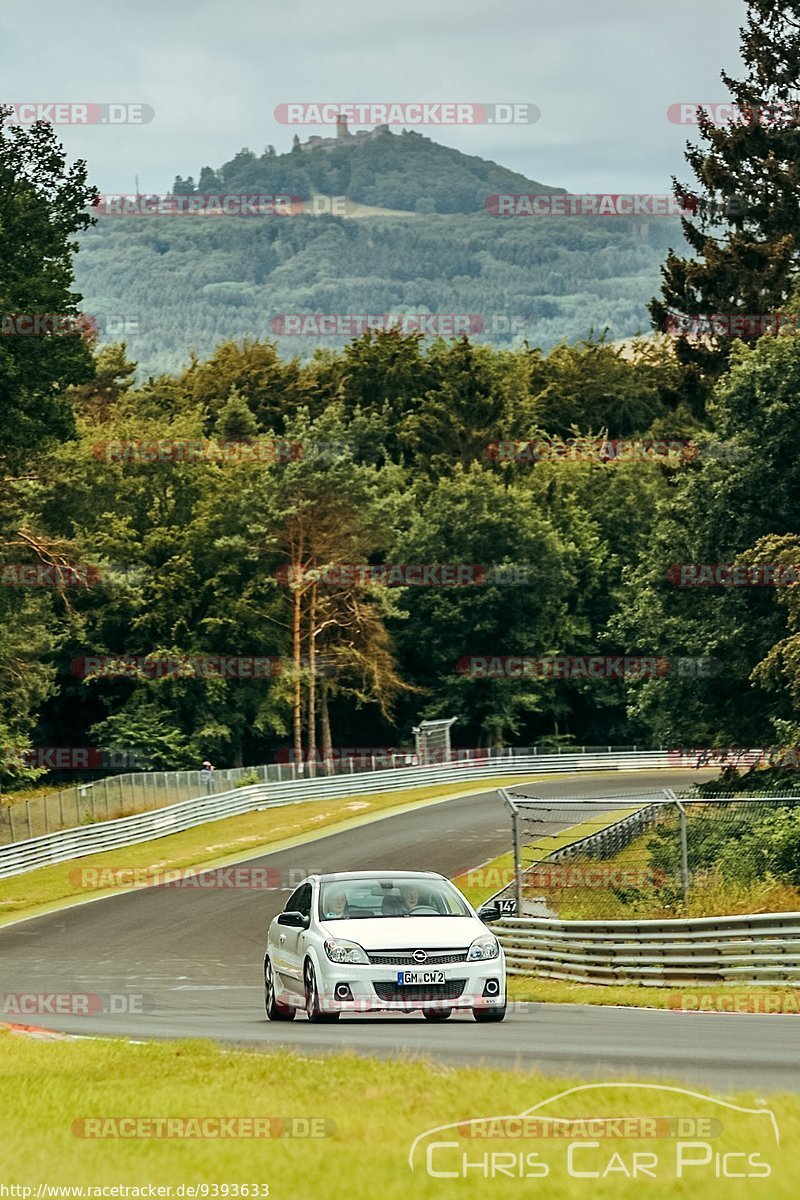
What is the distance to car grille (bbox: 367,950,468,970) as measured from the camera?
52.6 feet

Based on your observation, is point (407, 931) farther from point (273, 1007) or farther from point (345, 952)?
point (273, 1007)

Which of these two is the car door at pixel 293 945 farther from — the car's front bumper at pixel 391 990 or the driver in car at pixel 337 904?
the car's front bumper at pixel 391 990

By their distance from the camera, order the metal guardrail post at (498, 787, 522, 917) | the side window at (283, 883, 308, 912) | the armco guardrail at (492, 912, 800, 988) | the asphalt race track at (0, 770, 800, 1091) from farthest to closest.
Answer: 1. the metal guardrail post at (498, 787, 522, 917)
2. the armco guardrail at (492, 912, 800, 988)
3. the side window at (283, 883, 308, 912)
4. the asphalt race track at (0, 770, 800, 1091)

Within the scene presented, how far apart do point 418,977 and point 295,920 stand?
1809 millimetres

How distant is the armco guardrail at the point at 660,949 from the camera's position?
771 inches

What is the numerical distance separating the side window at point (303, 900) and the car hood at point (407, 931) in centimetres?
78

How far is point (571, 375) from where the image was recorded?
4547 inches

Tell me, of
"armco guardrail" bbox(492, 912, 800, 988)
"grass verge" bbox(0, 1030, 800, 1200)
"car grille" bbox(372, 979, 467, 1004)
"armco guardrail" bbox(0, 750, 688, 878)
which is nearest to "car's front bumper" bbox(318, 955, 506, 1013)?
"car grille" bbox(372, 979, 467, 1004)

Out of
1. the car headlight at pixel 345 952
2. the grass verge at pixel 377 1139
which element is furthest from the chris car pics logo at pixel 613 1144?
the car headlight at pixel 345 952

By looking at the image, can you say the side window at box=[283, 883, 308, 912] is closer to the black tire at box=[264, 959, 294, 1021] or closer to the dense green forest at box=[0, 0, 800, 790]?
the black tire at box=[264, 959, 294, 1021]

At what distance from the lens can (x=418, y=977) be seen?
52.5ft

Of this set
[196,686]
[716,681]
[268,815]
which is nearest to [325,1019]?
[716,681]

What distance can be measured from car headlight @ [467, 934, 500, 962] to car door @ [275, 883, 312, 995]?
165 centimetres

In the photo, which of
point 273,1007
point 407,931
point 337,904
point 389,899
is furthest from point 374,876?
point 273,1007
